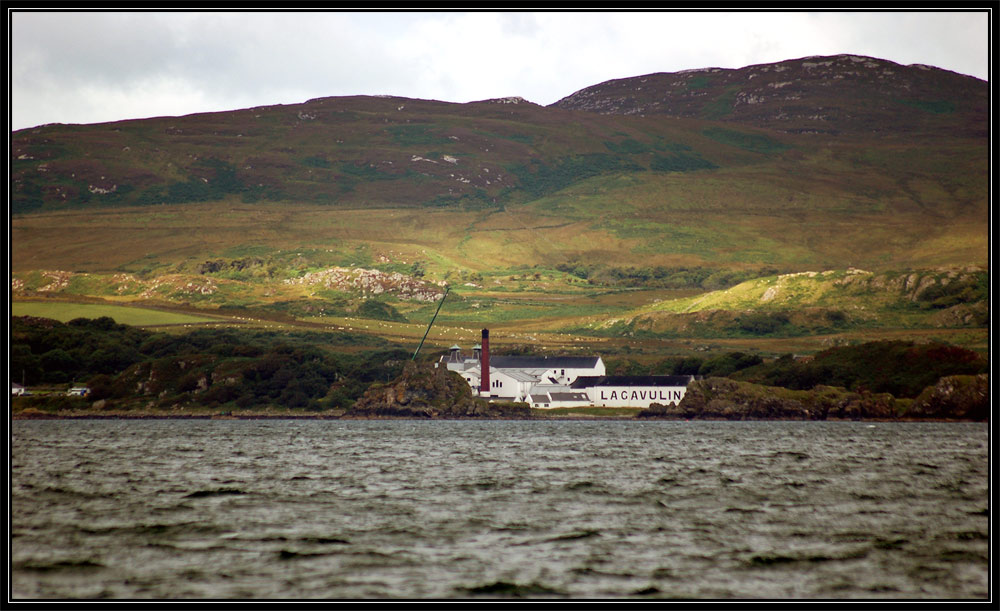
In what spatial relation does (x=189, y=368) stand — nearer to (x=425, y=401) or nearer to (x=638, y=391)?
(x=425, y=401)

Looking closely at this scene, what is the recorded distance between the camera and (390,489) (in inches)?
1591

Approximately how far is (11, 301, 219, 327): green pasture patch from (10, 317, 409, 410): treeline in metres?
11.8

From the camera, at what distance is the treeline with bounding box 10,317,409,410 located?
121 metres

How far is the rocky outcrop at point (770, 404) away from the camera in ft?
364

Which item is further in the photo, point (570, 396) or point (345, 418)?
point (570, 396)

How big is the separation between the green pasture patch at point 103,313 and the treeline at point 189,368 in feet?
38.6

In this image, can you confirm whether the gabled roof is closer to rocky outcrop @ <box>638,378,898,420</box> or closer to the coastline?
the coastline

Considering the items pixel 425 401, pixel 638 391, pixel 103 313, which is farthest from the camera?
pixel 103 313

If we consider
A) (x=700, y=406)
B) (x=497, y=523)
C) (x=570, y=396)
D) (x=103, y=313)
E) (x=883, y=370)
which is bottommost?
(x=700, y=406)

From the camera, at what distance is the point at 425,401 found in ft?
392

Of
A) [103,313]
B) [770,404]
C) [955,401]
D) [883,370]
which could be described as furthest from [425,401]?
[103,313]

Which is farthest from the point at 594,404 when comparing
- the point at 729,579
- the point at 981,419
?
the point at 729,579

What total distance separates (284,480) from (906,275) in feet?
541

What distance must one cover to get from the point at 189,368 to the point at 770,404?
64926 millimetres
